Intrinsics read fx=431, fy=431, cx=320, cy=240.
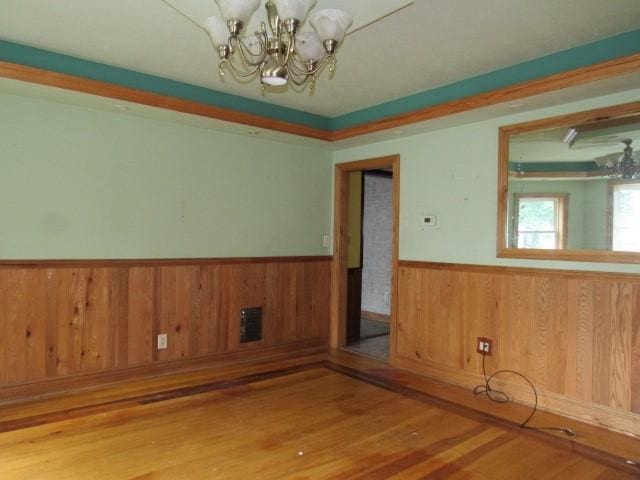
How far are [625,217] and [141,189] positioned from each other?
11.6 ft

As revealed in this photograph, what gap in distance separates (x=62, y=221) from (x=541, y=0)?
11.1 ft

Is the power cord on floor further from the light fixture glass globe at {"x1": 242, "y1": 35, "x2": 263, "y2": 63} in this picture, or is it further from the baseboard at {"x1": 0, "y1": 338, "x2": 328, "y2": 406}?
the light fixture glass globe at {"x1": 242, "y1": 35, "x2": 263, "y2": 63}

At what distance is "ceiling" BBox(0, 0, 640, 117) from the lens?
223cm

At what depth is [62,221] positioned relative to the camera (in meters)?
3.23

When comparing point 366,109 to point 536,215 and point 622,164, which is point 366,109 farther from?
point 622,164

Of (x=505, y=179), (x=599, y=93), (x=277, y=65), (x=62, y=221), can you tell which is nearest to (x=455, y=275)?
(x=505, y=179)

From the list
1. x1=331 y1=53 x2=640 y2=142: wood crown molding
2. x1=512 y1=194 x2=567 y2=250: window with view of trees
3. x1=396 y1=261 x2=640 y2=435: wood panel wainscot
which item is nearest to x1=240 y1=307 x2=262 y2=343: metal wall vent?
x1=396 y1=261 x2=640 y2=435: wood panel wainscot

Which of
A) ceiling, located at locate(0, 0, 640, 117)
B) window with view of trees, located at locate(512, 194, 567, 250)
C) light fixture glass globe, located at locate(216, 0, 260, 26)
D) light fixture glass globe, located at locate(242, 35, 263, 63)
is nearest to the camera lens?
light fixture glass globe, located at locate(216, 0, 260, 26)

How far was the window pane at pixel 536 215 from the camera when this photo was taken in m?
3.09

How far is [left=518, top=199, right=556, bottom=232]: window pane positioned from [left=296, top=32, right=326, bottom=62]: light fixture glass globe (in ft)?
6.54

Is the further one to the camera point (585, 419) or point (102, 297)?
point (102, 297)

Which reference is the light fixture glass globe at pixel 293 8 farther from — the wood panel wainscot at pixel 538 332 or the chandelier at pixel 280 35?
the wood panel wainscot at pixel 538 332

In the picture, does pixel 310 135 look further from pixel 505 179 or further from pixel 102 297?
pixel 102 297

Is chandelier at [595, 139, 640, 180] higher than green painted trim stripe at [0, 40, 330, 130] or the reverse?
the reverse
